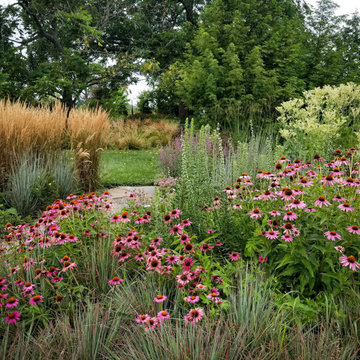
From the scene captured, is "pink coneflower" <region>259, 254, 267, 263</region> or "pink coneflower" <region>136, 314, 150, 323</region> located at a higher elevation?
"pink coneflower" <region>259, 254, 267, 263</region>

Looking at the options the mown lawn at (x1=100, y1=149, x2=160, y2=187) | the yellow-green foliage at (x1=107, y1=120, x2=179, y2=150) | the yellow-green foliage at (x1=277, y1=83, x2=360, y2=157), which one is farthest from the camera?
the yellow-green foliage at (x1=107, y1=120, x2=179, y2=150)

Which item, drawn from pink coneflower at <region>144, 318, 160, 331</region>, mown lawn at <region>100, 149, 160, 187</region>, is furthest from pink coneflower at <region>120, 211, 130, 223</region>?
mown lawn at <region>100, 149, 160, 187</region>

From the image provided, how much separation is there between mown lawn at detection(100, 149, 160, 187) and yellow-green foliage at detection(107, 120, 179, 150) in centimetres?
254

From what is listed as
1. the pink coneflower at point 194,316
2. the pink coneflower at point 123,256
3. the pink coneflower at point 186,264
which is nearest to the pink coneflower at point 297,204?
the pink coneflower at point 186,264

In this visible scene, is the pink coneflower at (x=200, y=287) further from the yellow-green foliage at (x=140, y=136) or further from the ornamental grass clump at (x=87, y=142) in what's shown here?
the yellow-green foliage at (x=140, y=136)

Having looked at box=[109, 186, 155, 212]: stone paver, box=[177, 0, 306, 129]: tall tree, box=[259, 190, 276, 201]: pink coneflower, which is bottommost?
box=[109, 186, 155, 212]: stone paver

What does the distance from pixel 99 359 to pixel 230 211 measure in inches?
57.2

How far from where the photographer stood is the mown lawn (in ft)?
23.2

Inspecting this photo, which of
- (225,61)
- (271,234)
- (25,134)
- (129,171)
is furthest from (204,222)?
(225,61)

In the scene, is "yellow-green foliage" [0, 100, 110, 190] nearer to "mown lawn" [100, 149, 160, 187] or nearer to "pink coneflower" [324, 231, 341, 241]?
"mown lawn" [100, 149, 160, 187]

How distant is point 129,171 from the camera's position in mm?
8508

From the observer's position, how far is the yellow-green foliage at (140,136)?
14117mm

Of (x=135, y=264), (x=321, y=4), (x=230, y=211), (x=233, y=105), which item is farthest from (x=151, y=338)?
(x=321, y=4)

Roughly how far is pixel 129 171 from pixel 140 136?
661 cm
